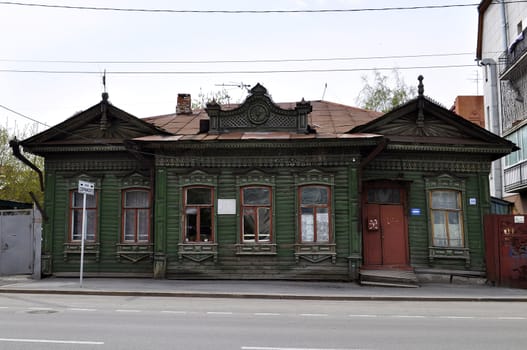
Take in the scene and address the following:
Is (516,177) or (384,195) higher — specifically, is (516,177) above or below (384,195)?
above

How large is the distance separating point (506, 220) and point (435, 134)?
11.9 ft

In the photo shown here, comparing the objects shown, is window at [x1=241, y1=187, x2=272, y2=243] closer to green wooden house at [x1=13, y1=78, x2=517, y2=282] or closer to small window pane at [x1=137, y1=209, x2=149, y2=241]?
green wooden house at [x1=13, y1=78, x2=517, y2=282]

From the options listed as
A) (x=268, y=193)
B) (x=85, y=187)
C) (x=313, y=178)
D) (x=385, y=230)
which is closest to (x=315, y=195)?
(x=313, y=178)

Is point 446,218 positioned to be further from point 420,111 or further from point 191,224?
point 191,224

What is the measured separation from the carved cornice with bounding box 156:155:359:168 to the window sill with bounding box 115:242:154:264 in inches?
113

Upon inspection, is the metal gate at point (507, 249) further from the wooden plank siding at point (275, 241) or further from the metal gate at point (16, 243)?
the metal gate at point (16, 243)

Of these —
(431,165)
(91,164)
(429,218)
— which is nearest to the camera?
(429,218)

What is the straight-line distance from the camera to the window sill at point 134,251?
1762cm

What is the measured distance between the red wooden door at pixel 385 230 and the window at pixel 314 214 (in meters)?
1.60

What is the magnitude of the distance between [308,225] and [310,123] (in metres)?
4.14

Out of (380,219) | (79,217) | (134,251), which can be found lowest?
(134,251)

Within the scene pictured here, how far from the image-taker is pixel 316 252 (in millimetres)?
16672

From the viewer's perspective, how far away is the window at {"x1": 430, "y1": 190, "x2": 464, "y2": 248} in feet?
57.8

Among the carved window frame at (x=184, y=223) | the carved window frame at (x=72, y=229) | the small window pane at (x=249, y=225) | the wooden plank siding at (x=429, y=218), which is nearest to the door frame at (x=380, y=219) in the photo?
the wooden plank siding at (x=429, y=218)
